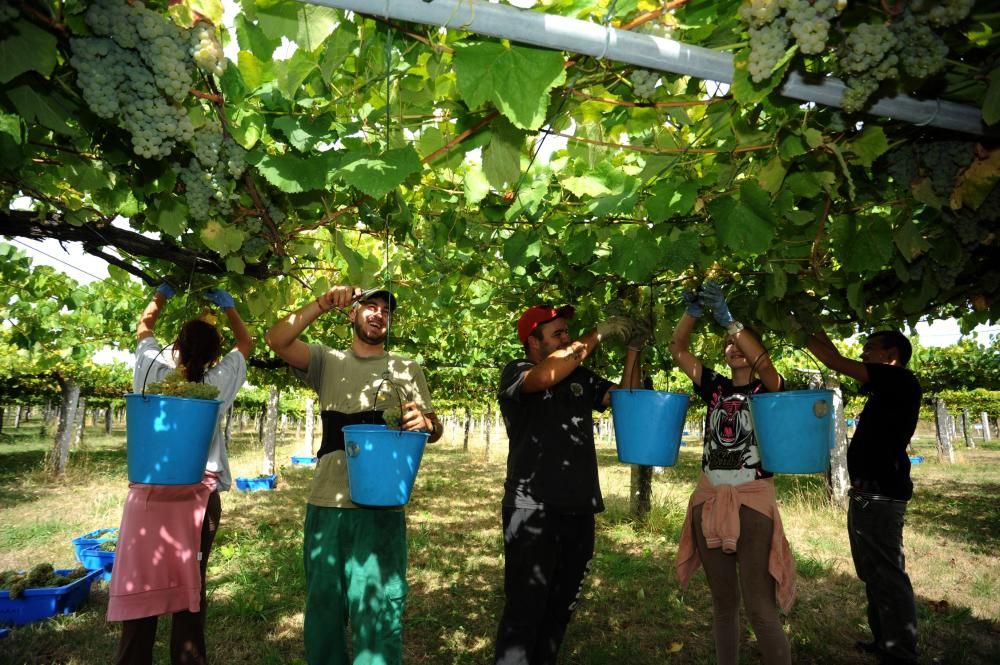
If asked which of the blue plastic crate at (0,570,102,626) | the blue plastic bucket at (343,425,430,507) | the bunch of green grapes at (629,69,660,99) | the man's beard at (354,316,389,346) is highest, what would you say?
the bunch of green grapes at (629,69,660,99)

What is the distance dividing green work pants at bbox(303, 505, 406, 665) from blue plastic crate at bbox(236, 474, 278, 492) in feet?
30.4

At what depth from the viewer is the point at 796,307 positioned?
3098mm

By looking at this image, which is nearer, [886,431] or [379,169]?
[379,169]

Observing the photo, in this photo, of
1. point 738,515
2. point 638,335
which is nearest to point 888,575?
point 738,515

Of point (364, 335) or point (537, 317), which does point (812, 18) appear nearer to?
point (537, 317)

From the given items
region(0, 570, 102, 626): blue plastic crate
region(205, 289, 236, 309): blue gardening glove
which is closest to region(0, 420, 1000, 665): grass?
region(0, 570, 102, 626): blue plastic crate

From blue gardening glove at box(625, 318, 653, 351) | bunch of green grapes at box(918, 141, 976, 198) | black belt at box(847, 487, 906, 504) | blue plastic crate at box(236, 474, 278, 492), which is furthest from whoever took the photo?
blue plastic crate at box(236, 474, 278, 492)

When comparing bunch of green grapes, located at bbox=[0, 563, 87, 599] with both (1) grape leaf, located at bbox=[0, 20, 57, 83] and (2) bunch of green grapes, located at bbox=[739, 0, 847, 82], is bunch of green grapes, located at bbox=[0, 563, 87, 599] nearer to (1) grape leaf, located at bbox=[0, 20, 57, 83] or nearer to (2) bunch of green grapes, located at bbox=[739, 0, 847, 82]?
(1) grape leaf, located at bbox=[0, 20, 57, 83]

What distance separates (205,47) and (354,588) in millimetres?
2180

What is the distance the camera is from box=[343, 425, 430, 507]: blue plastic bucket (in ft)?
7.13

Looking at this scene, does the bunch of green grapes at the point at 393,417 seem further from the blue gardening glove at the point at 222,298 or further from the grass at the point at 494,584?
the grass at the point at 494,584

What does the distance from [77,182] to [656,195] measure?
217 centimetres

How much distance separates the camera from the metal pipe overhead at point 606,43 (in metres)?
0.98

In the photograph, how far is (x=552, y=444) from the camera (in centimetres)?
278
